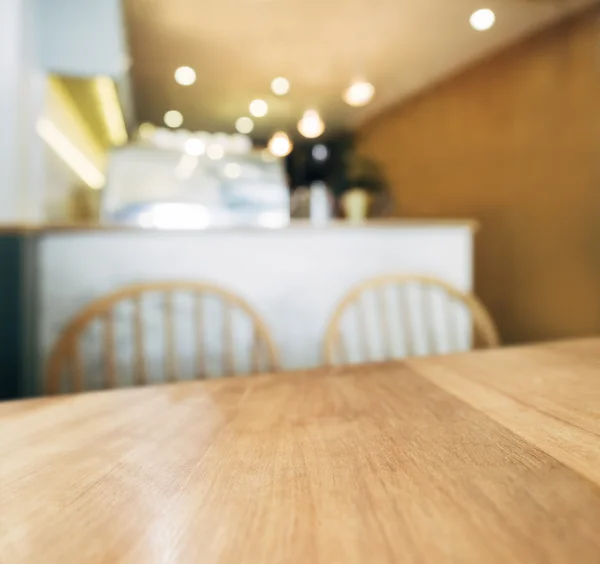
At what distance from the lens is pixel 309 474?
17.6 inches

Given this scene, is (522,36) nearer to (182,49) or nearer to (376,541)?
(182,49)

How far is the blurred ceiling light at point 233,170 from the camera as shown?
2369 millimetres

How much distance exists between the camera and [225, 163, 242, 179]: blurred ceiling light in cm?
237

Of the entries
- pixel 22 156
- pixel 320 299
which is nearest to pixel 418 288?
pixel 320 299

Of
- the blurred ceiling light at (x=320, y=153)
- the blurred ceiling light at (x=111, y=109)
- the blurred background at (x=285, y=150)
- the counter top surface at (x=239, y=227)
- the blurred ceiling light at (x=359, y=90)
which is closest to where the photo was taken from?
the counter top surface at (x=239, y=227)

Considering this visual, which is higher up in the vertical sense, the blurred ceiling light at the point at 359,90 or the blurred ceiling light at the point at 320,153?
the blurred ceiling light at the point at 320,153

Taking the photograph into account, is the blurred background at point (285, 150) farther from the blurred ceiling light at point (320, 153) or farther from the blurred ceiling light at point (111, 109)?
the blurred ceiling light at point (320, 153)

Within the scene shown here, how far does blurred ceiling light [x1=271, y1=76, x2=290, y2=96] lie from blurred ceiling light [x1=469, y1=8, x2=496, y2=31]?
59.1 inches

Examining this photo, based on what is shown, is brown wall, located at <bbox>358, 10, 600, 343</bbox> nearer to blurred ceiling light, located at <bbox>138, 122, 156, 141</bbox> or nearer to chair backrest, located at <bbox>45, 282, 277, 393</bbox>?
chair backrest, located at <bbox>45, 282, 277, 393</bbox>

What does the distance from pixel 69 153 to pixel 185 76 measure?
1.59 meters

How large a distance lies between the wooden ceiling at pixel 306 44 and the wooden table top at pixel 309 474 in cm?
257

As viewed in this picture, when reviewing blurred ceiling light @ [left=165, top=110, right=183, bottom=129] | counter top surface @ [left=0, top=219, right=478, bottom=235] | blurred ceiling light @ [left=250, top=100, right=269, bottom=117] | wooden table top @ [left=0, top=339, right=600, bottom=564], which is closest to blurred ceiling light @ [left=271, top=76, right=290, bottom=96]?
blurred ceiling light @ [left=250, top=100, right=269, bottom=117]

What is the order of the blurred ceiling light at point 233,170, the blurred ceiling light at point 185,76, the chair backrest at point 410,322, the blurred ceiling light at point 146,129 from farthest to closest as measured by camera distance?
the blurred ceiling light at point 146,129 < the blurred ceiling light at point 185,76 < the blurred ceiling light at point 233,170 < the chair backrest at point 410,322

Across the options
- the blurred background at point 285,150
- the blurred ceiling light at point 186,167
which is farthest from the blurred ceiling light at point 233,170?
the blurred ceiling light at point 186,167
